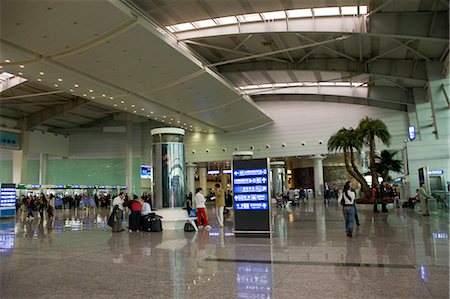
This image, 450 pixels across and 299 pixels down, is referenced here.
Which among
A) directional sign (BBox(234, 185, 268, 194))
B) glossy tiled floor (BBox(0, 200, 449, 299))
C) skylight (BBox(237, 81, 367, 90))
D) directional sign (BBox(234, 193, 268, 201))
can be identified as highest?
skylight (BBox(237, 81, 367, 90))

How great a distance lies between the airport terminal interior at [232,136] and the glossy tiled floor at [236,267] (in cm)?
5

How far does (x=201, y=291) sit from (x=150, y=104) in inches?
905

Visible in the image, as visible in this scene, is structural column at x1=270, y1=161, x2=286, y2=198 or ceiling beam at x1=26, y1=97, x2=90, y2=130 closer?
ceiling beam at x1=26, y1=97, x2=90, y2=130

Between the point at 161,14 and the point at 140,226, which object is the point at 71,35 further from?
the point at 140,226

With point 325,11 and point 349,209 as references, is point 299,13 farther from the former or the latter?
point 349,209

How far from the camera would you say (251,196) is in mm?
10742

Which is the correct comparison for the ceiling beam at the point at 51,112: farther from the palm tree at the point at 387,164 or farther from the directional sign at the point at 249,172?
the palm tree at the point at 387,164

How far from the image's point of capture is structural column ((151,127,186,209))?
48.5ft

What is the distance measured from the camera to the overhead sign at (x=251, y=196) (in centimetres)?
1054

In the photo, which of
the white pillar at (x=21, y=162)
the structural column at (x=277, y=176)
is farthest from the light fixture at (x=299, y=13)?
the white pillar at (x=21, y=162)

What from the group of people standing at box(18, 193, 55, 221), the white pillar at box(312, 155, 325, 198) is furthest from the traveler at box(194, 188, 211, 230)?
the white pillar at box(312, 155, 325, 198)

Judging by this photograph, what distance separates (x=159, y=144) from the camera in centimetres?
1512

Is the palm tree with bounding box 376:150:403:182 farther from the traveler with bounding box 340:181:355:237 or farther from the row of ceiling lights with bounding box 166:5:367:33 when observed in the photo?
the traveler with bounding box 340:181:355:237

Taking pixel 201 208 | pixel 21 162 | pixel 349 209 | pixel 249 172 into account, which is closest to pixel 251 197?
pixel 249 172
